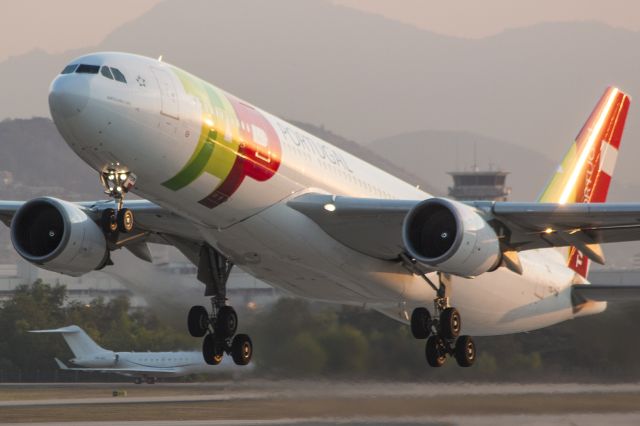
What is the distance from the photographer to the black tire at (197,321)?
31.2 meters

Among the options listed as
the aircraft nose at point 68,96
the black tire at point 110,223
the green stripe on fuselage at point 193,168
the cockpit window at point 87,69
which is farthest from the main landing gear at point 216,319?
the aircraft nose at point 68,96

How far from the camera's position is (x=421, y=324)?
3041 centimetres

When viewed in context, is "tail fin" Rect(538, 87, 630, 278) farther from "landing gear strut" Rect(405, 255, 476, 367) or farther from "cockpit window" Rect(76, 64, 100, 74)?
"cockpit window" Rect(76, 64, 100, 74)

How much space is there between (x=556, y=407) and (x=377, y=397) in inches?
206

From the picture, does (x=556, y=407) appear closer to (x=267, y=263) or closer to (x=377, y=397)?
(x=377, y=397)

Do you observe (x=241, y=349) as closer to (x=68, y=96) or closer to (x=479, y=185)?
(x=68, y=96)

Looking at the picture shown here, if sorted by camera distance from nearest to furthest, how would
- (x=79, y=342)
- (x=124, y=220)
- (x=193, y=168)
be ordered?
(x=124, y=220) < (x=193, y=168) < (x=79, y=342)

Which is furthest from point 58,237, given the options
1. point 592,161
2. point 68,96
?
point 592,161

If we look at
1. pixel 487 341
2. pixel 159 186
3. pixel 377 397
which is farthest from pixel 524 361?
pixel 159 186

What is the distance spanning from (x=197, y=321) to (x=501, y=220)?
25.8ft

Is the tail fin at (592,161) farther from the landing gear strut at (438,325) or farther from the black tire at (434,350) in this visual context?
the black tire at (434,350)

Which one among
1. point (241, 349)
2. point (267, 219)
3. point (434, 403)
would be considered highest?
point (267, 219)

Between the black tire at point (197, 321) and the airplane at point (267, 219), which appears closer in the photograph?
the airplane at point (267, 219)

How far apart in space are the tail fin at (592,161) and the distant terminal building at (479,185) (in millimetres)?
137484
